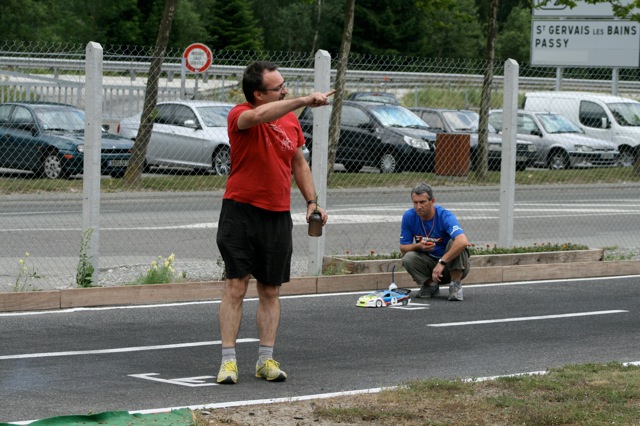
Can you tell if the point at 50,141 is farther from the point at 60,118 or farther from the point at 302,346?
Result: the point at 302,346

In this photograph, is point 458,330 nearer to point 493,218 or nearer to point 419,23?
point 493,218

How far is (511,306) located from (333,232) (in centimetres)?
585

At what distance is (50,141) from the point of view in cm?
2220

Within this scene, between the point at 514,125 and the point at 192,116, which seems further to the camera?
the point at 192,116

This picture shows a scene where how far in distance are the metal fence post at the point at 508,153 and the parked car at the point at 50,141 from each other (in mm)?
6896

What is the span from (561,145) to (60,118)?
12.6 metres

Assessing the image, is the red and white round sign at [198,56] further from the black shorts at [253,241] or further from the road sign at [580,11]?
the black shorts at [253,241]

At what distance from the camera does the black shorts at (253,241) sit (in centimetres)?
804

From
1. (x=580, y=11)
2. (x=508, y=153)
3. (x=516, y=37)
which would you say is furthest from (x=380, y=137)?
(x=516, y=37)

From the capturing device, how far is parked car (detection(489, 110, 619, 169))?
3027 cm

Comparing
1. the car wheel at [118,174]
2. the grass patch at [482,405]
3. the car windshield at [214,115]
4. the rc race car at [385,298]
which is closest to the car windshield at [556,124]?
the car windshield at [214,115]

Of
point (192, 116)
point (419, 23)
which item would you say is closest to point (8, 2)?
point (419, 23)

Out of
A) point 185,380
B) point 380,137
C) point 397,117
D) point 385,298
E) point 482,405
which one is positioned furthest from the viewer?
point 397,117

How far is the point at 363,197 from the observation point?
69.5 ft
